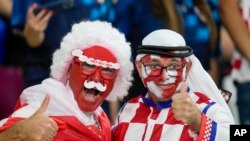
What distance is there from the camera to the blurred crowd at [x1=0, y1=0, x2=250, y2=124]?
22.6 ft

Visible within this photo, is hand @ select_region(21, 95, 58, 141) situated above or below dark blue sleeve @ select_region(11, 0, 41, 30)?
below

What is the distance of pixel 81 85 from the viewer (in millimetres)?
5828

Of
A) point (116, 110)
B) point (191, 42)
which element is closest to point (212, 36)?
point (191, 42)

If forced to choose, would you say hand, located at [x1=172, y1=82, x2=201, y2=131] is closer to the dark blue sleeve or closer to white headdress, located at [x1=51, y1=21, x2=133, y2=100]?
white headdress, located at [x1=51, y1=21, x2=133, y2=100]

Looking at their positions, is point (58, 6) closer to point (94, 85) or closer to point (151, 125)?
point (94, 85)

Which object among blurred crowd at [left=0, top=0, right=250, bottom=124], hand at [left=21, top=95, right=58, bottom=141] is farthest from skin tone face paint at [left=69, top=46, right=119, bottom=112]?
blurred crowd at [left=0, top=0, right=250, bottom=124]

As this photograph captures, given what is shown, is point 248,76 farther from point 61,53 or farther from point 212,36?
point 61,53

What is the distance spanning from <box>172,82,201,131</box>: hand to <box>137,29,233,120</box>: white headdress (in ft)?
0.85

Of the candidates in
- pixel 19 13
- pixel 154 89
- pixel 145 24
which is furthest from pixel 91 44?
pixel 19 13

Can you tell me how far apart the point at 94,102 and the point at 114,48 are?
0.88ft

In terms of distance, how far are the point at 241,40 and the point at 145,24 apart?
1.84ft

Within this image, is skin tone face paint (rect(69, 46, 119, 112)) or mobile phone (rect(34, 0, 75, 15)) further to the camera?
mobile phone (rect(34, 0, 75, 15))

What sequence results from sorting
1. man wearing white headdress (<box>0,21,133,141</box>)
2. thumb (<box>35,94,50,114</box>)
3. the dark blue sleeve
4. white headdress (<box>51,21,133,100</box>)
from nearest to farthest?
thumb (<box>35,94,50,114</box>), man wearing white headdress (<box>0,21,133,141</box>), white headdress (<box>51,21,133,100</box>), the dark blue sleeve

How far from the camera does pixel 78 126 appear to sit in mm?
5785
